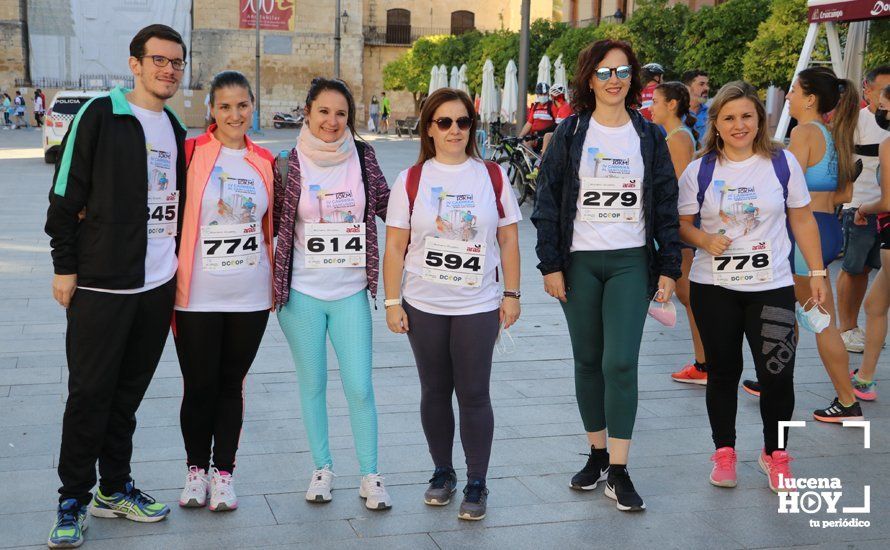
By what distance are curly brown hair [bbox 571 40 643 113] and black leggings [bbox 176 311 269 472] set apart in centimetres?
155

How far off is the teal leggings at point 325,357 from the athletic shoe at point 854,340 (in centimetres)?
409

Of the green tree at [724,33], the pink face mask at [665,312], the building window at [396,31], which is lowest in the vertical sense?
the pink face mask at [665,312]

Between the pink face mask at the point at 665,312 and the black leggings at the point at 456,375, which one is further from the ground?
the pink face mask at the point at 665,312

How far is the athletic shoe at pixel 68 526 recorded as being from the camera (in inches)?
149

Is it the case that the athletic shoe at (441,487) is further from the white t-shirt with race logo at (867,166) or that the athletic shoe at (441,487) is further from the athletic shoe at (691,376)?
the white t-shirt with race logo at (867,166)

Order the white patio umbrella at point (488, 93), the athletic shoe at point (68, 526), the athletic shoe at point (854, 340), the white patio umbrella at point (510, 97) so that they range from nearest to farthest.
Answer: the athletic shoe at point (68, 526) < the athletic shoe at point (854, 340) < the white patio umbrella at point (510, 97) < the white patio umbrella at point (488, 93)

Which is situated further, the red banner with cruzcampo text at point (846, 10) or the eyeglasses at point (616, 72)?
the red banner with cruzcampo text at point (846, 10)

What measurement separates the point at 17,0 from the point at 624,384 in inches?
1984

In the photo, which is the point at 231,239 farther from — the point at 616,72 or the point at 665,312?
the point at 665,312

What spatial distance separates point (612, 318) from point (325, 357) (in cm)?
115

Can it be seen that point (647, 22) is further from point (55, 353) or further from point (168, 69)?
point (168, 69)

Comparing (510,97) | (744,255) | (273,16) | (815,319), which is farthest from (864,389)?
(273,16)

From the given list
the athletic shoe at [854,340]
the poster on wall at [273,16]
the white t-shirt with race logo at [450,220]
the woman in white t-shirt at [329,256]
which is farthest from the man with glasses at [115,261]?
the poster on wall at [273,16]

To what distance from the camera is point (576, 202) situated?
433 centimetres
